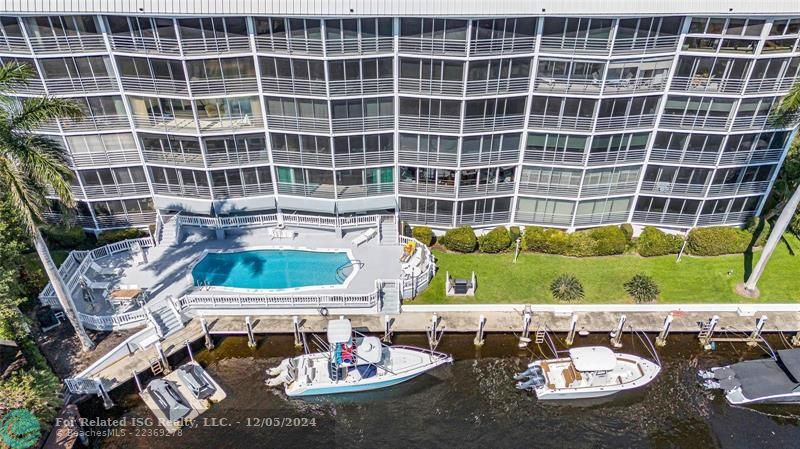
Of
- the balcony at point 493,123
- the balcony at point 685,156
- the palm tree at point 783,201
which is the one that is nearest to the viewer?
the palm tree at point 783,201

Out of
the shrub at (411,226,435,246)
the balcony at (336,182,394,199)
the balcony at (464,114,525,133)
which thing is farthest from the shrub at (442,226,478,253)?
the balcony at (464,114,525,133)

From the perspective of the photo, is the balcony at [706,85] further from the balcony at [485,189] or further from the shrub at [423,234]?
the shrub at [423,234]

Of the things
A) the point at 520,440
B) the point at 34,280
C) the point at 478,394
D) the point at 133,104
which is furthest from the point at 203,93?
the point at 520,440

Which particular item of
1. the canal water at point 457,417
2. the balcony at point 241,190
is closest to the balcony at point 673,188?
the canal water at point 457,417

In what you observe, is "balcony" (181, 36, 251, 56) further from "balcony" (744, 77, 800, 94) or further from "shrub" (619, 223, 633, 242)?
"balcony" (744, 77, 800, 94)

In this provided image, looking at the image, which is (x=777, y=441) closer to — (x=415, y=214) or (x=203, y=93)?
(x=415, y=214)

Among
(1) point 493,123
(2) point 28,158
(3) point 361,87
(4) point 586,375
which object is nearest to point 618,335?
(4) point 586,375
